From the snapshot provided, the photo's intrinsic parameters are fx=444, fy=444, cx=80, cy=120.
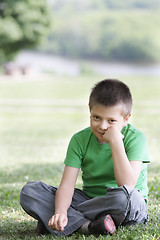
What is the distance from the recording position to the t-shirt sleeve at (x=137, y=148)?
270 cm

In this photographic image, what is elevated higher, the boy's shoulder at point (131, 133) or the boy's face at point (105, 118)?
the boy's face at point (105, 118)

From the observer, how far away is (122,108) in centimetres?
267

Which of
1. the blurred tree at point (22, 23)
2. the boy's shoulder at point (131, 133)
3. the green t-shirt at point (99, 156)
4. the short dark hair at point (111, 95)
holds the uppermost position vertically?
the blurred tree at point (22, 23)

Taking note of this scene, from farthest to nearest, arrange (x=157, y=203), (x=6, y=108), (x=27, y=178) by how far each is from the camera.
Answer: (x=6, y=108) < (x=27, y=178) < (x=157, y=203)

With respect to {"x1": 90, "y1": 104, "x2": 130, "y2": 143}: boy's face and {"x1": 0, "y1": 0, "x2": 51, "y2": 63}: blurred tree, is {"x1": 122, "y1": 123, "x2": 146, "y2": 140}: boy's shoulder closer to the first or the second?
{"x1": 90, "y1": 104, "x2": 130, "y2": 143}: boy's face

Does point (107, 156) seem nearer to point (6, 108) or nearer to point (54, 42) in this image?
point (6, 108)

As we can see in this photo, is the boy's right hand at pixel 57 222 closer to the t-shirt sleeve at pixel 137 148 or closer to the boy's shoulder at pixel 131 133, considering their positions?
the t-shirt sleeve at pixel 137 148

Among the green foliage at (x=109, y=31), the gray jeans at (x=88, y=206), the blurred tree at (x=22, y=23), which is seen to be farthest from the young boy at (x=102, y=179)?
the green foliage at (x=109, y=31)

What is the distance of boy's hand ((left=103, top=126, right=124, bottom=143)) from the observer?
2.60 m

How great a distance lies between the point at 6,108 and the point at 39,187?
41.1 ft

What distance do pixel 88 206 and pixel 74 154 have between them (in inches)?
13.1

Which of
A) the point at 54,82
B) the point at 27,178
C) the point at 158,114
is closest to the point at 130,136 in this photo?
the point at 27,178

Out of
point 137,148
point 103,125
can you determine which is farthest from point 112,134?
point 137,148

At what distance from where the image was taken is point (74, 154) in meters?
2.80
